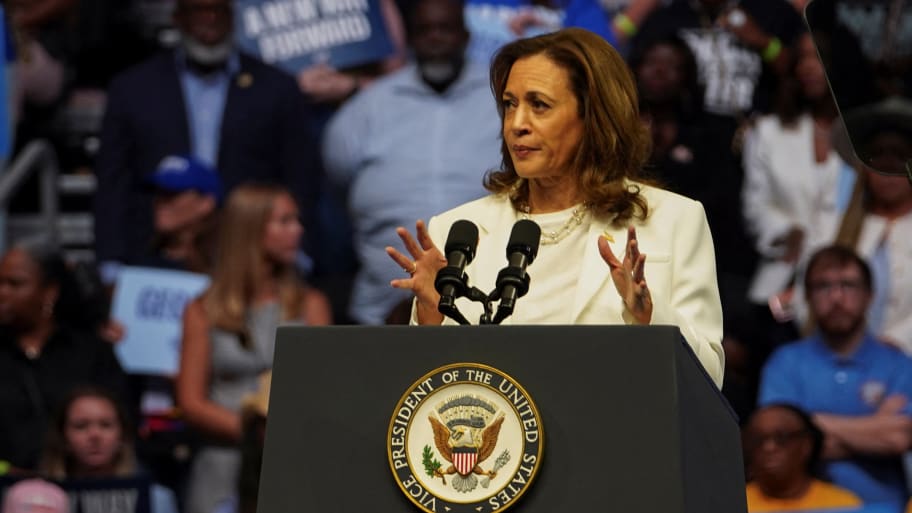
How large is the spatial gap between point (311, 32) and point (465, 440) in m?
5.74

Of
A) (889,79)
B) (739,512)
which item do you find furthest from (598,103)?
(739,512)

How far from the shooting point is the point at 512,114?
352 centimetres

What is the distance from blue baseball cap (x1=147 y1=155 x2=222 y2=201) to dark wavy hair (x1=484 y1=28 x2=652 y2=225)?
13.1ft

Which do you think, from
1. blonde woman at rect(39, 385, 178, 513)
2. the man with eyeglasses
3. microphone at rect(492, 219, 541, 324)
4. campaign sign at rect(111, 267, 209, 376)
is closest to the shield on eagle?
microphone at rect(492, 219, 541, 324)

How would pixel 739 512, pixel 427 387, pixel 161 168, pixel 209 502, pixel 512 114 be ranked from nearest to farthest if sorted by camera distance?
1. pixel 427 387
2. pixel 739 512
3. pixel 512 114
4. pixel 209 502
5. pixel 161 168

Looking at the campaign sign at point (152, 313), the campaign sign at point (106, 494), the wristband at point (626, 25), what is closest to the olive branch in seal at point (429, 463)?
the campaign sign at point (106, 494)

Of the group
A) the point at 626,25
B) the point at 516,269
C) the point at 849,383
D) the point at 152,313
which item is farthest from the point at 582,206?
the point at 626,25

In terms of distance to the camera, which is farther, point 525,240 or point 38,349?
point 38,349

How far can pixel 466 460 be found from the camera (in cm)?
288

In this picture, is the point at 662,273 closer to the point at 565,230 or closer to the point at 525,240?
the point at 565,230

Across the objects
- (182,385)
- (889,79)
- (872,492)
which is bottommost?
(872,492)

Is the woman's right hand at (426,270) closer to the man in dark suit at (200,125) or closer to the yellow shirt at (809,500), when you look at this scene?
the yellow shirt at (809,500)

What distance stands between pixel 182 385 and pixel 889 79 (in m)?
3.98

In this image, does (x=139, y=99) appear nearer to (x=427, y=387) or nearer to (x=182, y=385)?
(x=182, y=385)
